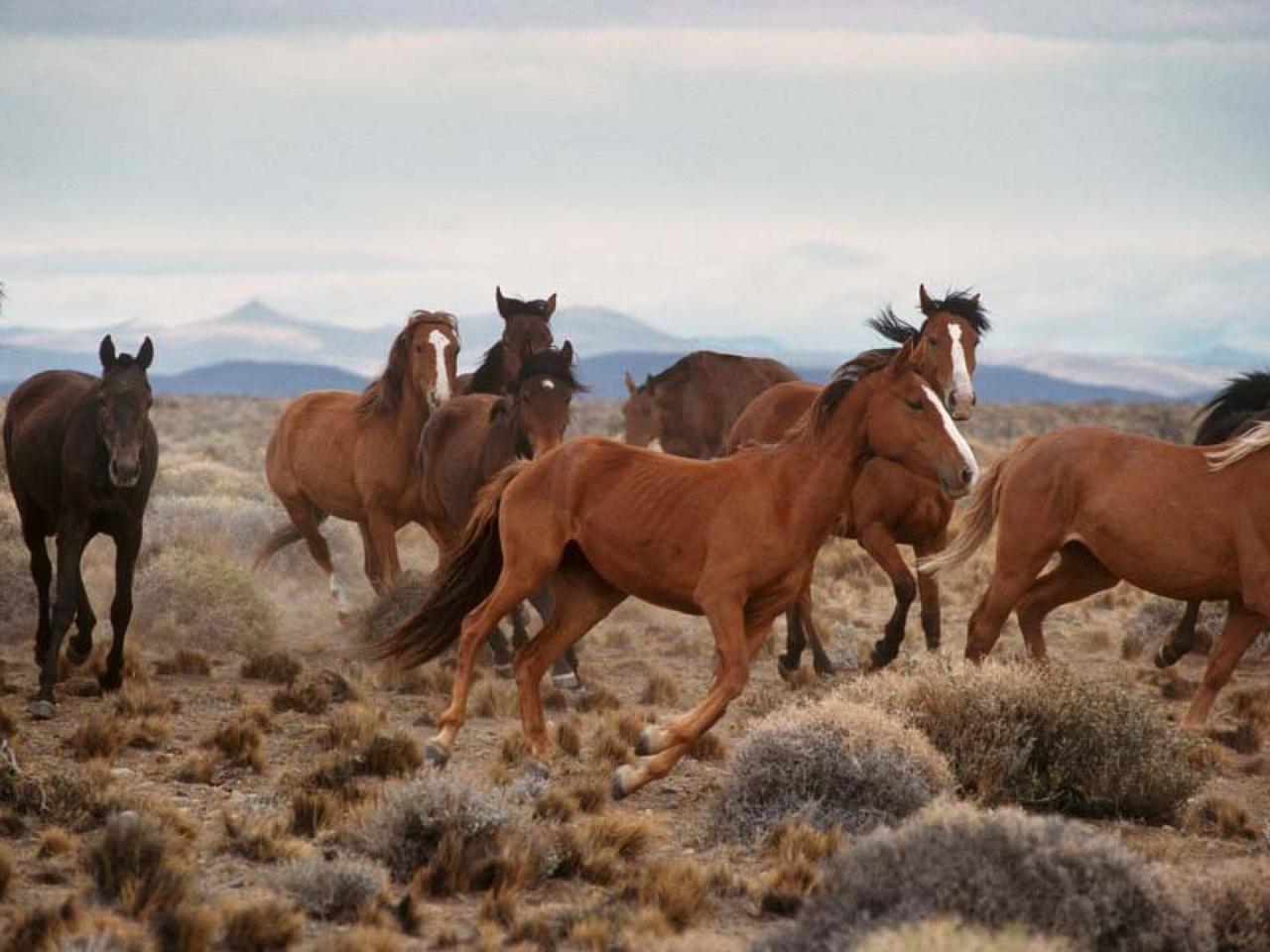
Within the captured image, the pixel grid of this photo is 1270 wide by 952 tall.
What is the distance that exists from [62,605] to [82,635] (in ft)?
3.69

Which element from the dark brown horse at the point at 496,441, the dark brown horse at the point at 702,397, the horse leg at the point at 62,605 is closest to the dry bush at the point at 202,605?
the dark brown horse at the point at 496,441

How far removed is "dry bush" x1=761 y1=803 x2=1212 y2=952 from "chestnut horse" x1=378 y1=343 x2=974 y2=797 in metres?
2.55

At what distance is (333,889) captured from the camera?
6.60m

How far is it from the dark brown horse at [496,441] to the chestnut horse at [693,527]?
6.49ft

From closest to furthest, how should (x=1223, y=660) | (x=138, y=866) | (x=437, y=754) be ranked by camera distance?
(x=138, y=866)
(x=437, y=754)
(x=1223, y=660)

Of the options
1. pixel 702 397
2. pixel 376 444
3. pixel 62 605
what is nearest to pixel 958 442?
pixel 62 605

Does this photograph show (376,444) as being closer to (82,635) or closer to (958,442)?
(82,635)

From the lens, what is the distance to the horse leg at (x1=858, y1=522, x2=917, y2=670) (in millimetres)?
12219

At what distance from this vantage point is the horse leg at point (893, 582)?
40.1 ft

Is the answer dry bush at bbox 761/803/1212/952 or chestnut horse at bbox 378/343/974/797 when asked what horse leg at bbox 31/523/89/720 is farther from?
dry bush at bbox 761/803/1212/952

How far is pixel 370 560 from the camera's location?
15.5m

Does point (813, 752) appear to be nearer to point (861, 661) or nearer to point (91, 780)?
point (91, 780)

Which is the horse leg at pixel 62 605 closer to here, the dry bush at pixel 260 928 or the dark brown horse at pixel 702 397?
the dry bush at pixel 260 928

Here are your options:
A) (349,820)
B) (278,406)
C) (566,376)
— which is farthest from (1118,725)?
(278,406)
